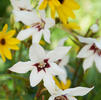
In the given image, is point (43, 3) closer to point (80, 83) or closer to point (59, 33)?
point (80, 83)

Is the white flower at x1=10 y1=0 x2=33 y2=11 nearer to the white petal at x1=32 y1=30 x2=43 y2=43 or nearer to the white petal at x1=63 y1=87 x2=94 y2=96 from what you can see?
the white petal at x1=32 y1=30 x2=43 y2=43

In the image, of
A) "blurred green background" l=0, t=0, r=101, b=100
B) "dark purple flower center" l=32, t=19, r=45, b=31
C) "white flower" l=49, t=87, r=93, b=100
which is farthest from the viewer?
"blurred green background" l=0, t=0, r=101, b=100

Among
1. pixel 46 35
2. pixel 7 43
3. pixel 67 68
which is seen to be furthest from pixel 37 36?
pixel 67 68

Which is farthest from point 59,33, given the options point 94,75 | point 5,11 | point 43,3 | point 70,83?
point 43,3

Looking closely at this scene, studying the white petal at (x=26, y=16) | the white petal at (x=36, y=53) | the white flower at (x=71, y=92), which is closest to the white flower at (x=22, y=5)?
the white petal at (x=26, y=16)

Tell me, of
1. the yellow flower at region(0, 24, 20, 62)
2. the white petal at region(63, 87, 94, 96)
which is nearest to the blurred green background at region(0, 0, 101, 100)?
the yellow flower at region(0, 24, 20, 62)

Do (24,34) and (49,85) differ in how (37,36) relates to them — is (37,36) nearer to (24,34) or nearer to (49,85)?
(24,34)
